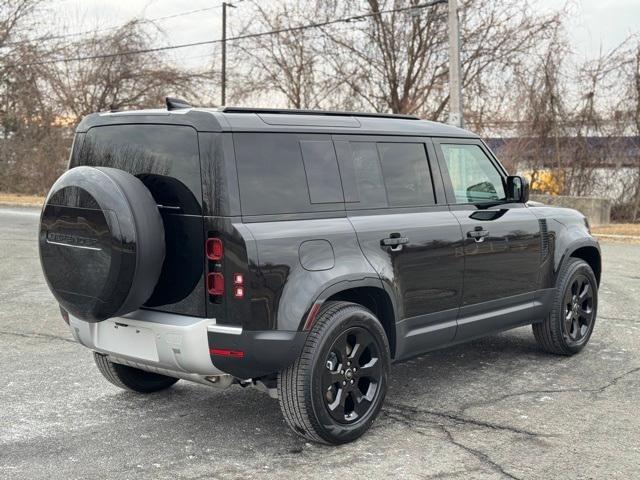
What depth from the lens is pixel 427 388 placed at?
5.68m

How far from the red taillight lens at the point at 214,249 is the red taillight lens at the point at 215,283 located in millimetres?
83

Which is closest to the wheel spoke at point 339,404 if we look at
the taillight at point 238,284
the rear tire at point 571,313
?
the taillight at point 238,284

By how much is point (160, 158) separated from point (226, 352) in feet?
3.68

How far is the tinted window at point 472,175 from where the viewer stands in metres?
5.68

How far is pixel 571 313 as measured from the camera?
21.6ft

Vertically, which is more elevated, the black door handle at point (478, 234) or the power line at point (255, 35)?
the power line at point (255, 35)

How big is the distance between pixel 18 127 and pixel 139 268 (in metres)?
29.4

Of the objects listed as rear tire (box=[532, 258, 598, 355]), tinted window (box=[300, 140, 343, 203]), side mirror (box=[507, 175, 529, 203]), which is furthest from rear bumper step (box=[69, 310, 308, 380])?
rear tire (box=[532, 258, 598, 355])

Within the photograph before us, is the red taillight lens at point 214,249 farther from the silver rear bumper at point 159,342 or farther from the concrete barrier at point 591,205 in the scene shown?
the concrete barrier at point 591,205

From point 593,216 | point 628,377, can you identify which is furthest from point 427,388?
point 593,216

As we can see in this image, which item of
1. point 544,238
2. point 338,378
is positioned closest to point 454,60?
point 544,238

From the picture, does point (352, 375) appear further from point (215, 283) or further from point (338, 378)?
point (215, 283)

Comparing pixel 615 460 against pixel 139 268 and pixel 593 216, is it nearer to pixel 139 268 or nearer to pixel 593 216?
pixel 139 268

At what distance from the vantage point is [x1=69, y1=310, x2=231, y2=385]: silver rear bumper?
4242 millimetres
